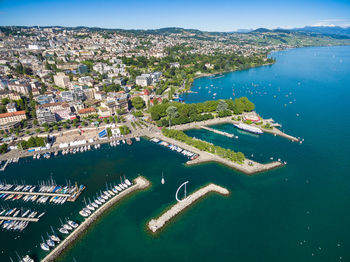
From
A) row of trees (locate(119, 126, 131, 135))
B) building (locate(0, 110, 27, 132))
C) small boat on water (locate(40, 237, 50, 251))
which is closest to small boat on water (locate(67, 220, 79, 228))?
small boat on water (locate(40, 237, 50, 251))

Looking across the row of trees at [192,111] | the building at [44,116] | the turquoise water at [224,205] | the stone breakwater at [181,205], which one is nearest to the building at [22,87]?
the building at [44,116]

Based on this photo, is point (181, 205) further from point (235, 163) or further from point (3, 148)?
point (3, 148)

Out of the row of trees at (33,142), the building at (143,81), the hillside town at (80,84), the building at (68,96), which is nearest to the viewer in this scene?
the row of trees at (33,142)

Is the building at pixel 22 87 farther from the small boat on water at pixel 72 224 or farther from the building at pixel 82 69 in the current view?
the small boat on water at pixel 72 224

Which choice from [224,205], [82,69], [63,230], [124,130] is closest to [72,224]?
[63,230]

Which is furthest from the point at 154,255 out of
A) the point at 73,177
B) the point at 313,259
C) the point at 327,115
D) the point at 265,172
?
the point at 327,115

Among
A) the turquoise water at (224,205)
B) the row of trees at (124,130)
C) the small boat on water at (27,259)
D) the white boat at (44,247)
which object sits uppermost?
the row of trees at (124,130)
